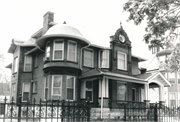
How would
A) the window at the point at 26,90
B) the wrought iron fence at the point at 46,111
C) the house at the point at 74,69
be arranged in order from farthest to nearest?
the window at the point at 26,90
the house at the point at 74,69
the wrought iron fence at the point at 46,111

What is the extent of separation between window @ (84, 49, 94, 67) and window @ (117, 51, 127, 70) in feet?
9.62

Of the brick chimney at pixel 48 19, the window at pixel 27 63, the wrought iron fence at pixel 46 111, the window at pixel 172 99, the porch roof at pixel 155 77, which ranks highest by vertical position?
the brick chimney at pixel 48 19

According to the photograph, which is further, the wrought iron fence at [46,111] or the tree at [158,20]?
the tree at [158,20]

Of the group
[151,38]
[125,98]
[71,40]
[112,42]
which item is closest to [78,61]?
[71,40]

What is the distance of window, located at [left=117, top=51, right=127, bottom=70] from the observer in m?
23.7

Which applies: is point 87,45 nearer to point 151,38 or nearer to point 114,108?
point 114,108

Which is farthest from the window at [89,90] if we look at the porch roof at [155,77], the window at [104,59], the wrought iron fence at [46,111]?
the wrought iron fence at [46,111]

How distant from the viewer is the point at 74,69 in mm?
19703

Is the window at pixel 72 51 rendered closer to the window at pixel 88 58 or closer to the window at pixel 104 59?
the window at pixel 88 58

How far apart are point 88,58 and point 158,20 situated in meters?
10.9

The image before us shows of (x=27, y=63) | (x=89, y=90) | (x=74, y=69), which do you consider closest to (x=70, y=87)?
(x=74, y=69)

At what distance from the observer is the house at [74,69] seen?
1920 centimetres

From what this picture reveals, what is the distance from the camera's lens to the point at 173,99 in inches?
1377

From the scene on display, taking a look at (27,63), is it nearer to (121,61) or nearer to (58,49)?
(58,49)
